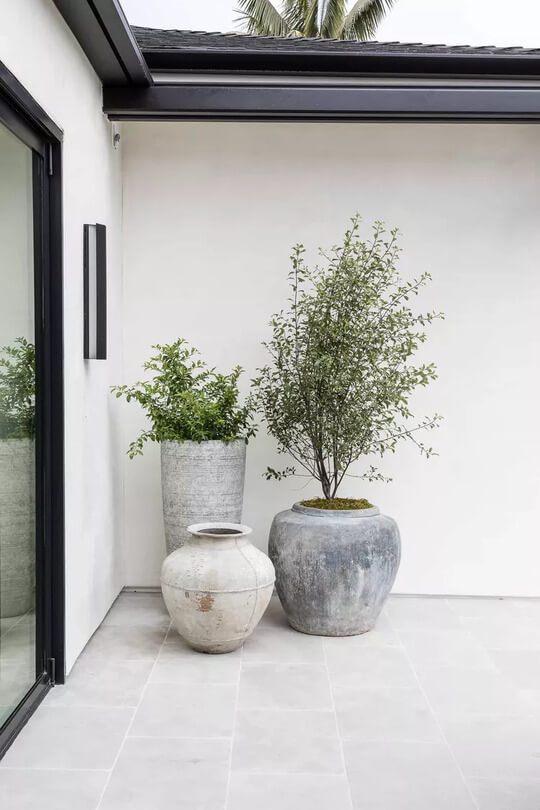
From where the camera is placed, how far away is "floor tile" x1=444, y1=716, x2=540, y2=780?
2367 mm

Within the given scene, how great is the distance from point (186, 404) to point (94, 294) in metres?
0.76

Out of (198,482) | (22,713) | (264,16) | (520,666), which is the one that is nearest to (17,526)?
(22,713)

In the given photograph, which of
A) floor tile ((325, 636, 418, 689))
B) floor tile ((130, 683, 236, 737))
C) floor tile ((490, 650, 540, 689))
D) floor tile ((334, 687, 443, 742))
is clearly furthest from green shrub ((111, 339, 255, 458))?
floor tile ((490, 650, 540, 689))

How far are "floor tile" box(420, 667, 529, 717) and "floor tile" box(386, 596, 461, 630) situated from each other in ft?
1.92

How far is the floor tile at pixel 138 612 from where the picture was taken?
380 cm

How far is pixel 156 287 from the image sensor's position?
4.34 m

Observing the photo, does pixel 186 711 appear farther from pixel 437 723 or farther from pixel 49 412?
pixel 49 412

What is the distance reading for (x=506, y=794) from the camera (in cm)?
222

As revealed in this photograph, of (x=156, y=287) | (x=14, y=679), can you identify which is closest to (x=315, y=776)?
(x=14, y=679)

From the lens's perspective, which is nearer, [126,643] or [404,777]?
[404,777]

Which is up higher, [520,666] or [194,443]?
[194,443]

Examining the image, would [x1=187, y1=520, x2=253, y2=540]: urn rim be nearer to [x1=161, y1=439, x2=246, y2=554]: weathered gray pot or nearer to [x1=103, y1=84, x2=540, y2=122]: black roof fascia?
[x1=161, y1=439, x2=246, y2=554]: weathered gray pot

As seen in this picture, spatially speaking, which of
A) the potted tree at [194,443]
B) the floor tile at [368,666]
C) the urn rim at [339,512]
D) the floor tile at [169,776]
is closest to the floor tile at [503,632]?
the floor tile at [368,666]

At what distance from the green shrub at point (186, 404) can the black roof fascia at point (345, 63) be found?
1.35 meters
